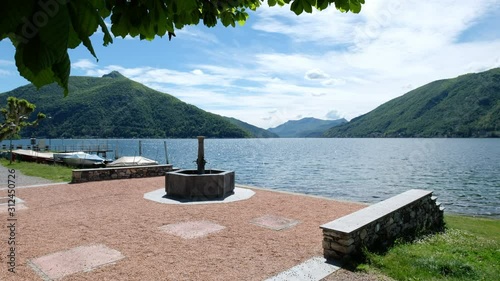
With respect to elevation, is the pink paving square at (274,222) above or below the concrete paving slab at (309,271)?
above

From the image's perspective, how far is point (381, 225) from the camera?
24.5ft

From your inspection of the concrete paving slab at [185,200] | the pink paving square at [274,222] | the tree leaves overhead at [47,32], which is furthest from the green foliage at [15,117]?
the tree leaves overhead at [47,32]

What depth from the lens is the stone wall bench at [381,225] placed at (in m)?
6.58

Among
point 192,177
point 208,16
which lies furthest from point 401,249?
point 192,177

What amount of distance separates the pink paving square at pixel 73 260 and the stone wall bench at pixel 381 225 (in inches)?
172

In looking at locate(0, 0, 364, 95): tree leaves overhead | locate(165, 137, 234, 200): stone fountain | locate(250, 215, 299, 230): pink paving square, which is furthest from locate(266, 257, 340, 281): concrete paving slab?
locate(165, 137, 234, 200): stone fountain

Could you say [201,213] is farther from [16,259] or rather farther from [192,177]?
[16,259]

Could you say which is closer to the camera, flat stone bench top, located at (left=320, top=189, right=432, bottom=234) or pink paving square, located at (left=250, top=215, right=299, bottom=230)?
flat stone bench top, located at (left=320, top=189, right=432, bottom=234)

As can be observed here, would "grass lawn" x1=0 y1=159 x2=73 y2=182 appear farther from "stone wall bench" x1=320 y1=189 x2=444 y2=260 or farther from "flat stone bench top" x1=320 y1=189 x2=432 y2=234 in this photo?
"stone wall bench" x1=320 y1=189 x2=444 y2=260

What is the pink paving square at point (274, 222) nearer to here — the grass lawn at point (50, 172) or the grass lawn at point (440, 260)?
the grass lawn at point (440, 260)

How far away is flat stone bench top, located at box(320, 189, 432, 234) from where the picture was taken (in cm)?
668

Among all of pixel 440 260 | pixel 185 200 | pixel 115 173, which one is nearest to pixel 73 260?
pixel 185 200

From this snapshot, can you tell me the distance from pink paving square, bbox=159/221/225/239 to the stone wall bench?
3.09 meters

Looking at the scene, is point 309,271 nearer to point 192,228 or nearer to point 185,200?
point 192,228
